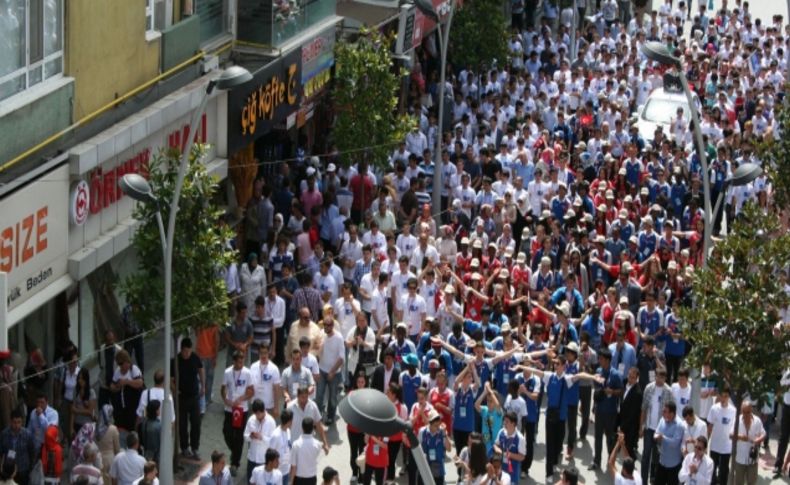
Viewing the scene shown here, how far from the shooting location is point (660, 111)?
40094mm

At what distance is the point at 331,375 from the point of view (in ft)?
83.5

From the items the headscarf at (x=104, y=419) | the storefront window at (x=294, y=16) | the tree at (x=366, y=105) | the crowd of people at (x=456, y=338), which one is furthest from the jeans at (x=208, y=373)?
the tree at (x=366, y=105)

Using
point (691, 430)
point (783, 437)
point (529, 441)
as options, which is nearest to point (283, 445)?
point (529, 441)

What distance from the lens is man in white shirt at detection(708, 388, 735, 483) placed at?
24.1m

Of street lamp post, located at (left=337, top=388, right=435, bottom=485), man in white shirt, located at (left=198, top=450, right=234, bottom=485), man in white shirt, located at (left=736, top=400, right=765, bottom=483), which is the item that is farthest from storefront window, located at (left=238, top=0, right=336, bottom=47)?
street lamp post, located at (left=337, top=388, right=435, bottom=485)

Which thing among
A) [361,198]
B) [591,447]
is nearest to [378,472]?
[591,447]

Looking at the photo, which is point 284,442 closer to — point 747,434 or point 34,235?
point 34,235

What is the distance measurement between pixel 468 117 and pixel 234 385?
14850 mm

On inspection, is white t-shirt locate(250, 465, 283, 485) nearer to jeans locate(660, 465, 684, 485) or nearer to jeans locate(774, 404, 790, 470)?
jeans locate(660, 465, 684, 485)

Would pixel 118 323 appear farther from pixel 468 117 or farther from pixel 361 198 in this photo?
pixel 468 117

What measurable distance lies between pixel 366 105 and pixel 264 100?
2683 millimetres

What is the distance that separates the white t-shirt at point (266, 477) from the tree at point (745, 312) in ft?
17.6

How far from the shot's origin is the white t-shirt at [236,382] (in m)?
23.9

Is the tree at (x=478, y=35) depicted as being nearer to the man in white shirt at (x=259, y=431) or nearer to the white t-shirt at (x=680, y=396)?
the white t-shirt at (x=680, y=396)
